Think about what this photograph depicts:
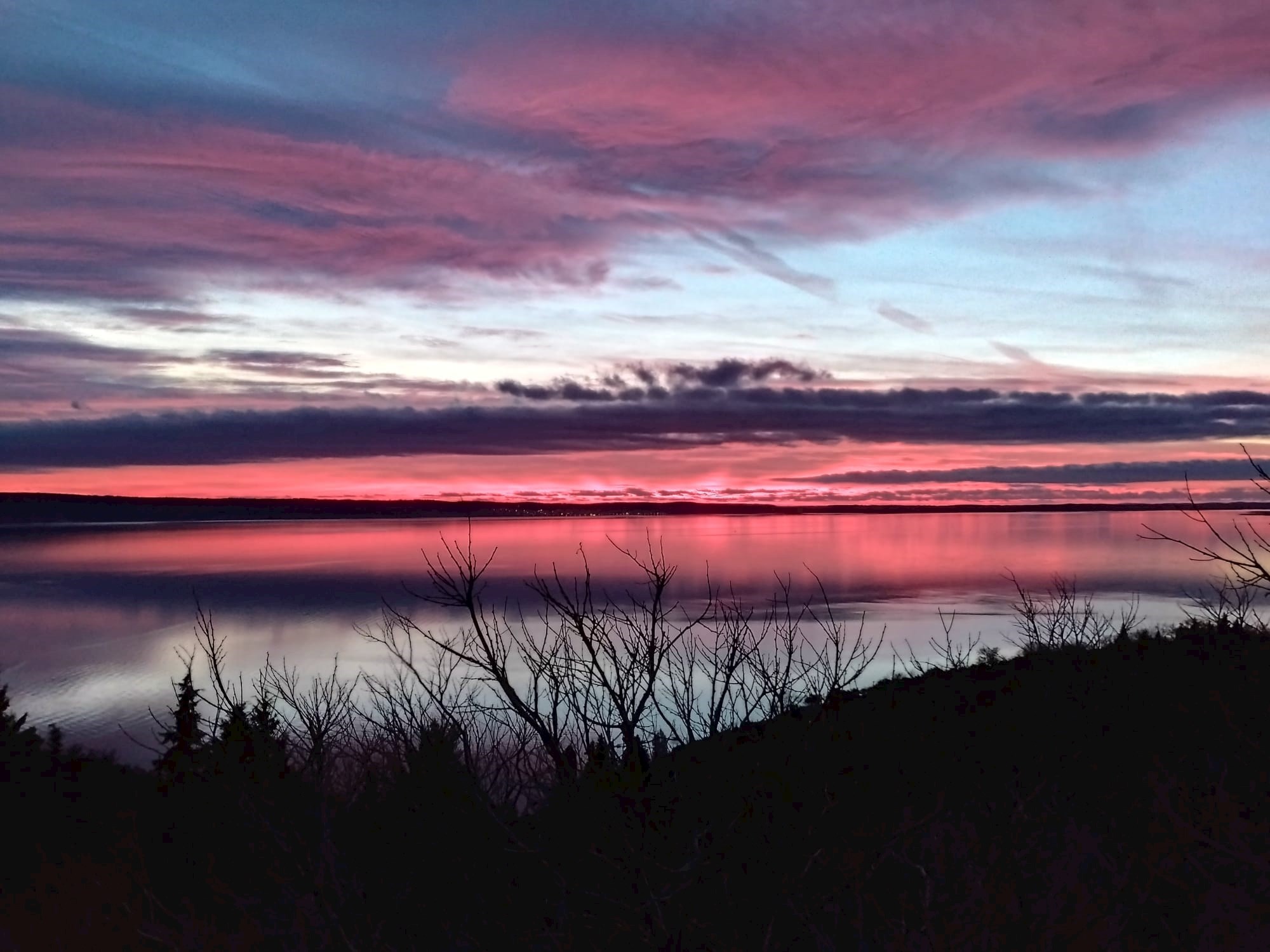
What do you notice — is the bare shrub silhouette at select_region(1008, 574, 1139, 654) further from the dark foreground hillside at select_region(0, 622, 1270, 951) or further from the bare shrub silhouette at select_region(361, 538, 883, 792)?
the bare shrub silhouette at select_region(361, 538, 883, 792)

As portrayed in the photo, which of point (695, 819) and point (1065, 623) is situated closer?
point (695, 819)

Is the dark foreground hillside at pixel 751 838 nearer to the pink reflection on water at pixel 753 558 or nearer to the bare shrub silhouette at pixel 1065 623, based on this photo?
the bare shrub silhouette at pixel 1065 623

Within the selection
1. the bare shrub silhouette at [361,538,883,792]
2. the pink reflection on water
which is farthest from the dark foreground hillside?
the pink reflection on water

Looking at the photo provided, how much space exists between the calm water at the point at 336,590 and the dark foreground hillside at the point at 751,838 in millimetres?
9056

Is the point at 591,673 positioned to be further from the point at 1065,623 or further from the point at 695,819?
the point at 1065,623

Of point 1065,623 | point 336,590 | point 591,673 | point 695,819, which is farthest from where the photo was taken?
point 336,590

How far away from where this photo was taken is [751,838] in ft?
A: 50.6

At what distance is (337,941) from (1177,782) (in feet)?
39.4

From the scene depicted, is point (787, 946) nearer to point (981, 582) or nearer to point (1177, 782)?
point (1177, 782)

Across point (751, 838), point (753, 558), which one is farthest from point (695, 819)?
point (753, 558)

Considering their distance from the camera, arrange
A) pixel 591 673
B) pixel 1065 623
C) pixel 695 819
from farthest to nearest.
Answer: pixel 1065 623 < pixel 695 819 < pixel 591 673

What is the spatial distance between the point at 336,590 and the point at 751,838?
7723 cm

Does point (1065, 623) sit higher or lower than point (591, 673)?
lower

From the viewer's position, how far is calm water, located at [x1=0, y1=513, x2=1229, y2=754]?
5144 centimetres
